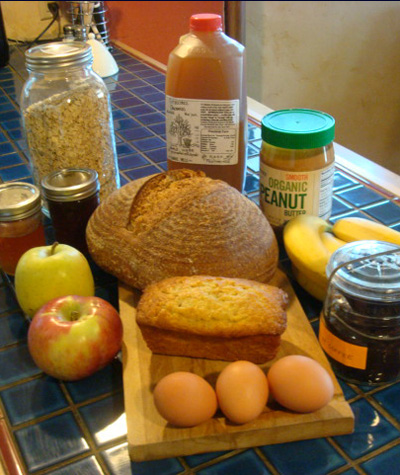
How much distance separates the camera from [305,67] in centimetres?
159

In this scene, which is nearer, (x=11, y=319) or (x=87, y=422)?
(x=87, y=422)

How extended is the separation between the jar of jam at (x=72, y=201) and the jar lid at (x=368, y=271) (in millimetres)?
372

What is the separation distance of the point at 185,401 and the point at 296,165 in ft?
1.32

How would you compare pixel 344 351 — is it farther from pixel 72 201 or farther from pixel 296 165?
pixel 72 201

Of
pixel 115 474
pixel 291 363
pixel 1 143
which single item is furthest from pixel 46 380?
pixel 1 143

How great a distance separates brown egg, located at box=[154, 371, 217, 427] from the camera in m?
0.54

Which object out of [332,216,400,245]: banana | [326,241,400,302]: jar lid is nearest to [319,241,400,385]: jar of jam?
[326,241,400,302]: jar lid

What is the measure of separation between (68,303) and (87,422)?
0.14m

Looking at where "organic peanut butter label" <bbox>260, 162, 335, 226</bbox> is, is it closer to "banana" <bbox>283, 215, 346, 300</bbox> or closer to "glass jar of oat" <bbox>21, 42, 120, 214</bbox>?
"banana" <bbox>283, 215, 346, 300</bbox>

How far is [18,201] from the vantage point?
79 cm

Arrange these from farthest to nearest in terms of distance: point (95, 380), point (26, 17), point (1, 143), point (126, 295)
A: point (26, 17) < point (1, 143) < point (126, 295) < point (95, 380)

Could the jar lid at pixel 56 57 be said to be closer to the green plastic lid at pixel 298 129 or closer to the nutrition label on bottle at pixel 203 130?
the nutrition label on bottle at pixel 203 130

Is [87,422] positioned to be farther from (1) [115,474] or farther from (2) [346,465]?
(2) [346,465]

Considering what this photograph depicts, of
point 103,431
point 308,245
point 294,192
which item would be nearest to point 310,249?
point 308,245
